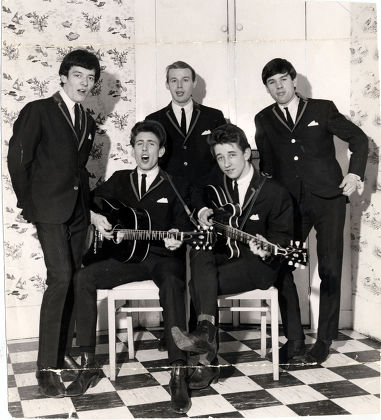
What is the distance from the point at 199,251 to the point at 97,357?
3.25 ft

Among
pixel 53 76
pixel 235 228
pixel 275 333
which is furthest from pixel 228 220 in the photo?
pixel 53 76

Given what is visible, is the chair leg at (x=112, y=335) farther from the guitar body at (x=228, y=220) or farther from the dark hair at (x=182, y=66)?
the dark hair at (x=182, y=66)

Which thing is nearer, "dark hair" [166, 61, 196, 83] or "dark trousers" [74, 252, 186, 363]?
"dark trousers" [74, 252, 186, 363]

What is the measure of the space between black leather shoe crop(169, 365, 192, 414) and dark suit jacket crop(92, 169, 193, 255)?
681 millimetres

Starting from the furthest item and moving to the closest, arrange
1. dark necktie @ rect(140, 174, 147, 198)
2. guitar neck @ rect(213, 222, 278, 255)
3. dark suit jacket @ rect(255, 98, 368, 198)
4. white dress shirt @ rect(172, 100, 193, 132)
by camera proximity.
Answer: white dress shirt @ rect(172, 100, 193, 132) → dark suit jacket @ rect(255, 98, 368, 198) → dark necktie @ rect(140, 174, 147, 198) → guitar neck @ rect(213, 222, 278, 255)

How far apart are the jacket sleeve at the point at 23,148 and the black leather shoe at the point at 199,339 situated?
3.54ft

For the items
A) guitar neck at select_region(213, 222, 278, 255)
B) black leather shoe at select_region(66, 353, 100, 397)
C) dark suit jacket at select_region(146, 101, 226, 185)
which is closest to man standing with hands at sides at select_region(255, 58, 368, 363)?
dark suit jacket at select_region(146, 101, 226, 185)

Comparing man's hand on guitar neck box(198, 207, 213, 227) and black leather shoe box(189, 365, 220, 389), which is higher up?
man's hand on guitar neck box(198, 207, 213, 227)

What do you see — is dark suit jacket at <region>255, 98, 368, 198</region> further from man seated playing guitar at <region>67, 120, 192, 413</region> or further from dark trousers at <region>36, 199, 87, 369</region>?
dark trousers at <region>36, 199, 87, 369</region>

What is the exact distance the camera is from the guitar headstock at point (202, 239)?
312 cm

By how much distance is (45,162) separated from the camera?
3.13 m

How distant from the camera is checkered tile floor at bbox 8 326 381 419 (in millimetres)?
2779

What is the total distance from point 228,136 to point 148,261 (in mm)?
831

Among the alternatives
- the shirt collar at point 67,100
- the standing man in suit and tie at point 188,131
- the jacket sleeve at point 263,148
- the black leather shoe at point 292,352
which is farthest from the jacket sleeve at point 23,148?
the black leather shoe at point 292,352
